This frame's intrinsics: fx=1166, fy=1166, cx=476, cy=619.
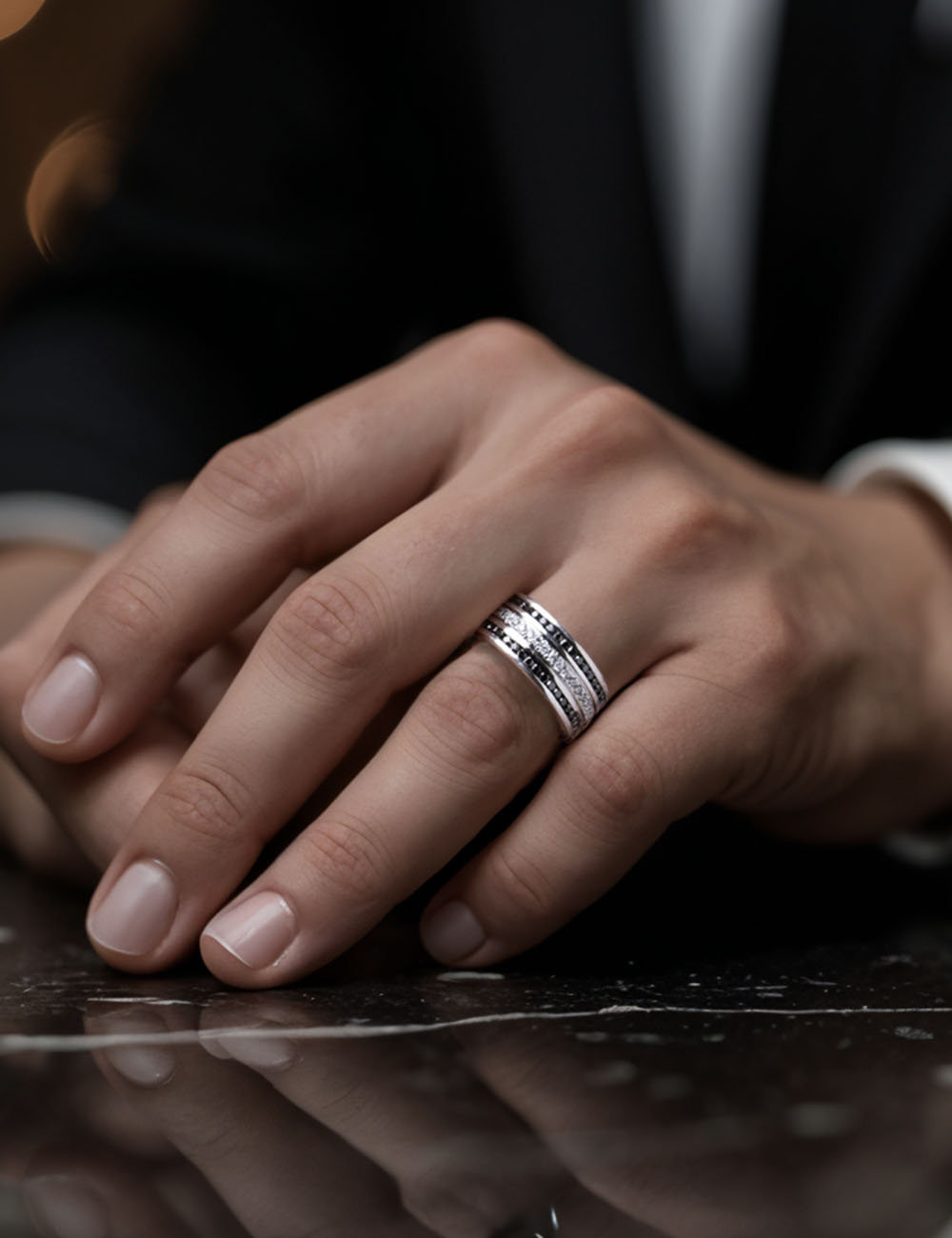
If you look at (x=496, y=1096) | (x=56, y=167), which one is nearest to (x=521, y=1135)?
(x=496, y=1096)

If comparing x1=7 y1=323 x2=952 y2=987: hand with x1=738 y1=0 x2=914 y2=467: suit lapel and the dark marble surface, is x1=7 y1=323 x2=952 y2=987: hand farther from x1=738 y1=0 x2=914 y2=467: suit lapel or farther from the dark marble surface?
x1=738 y1=0 x2=914 y2=467: suit lapel

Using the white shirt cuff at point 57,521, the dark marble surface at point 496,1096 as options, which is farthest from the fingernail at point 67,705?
the white shirt cuff at point 57,521

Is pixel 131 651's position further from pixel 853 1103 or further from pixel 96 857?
pixel 853 1103

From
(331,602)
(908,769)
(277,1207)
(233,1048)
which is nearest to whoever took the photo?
(277,1207)

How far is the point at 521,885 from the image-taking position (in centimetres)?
50

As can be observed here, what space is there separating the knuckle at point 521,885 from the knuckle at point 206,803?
110 millimetres

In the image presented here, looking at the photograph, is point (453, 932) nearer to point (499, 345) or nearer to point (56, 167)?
point (499, 345)

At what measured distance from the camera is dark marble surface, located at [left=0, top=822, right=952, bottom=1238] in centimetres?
29

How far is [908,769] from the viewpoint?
0.66 m

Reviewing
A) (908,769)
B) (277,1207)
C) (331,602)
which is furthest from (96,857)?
(908,769)

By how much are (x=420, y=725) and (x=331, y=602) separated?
66mm

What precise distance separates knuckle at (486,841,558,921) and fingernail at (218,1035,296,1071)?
122 millimetres

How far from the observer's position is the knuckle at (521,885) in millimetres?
499

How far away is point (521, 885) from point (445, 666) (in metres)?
0.11
